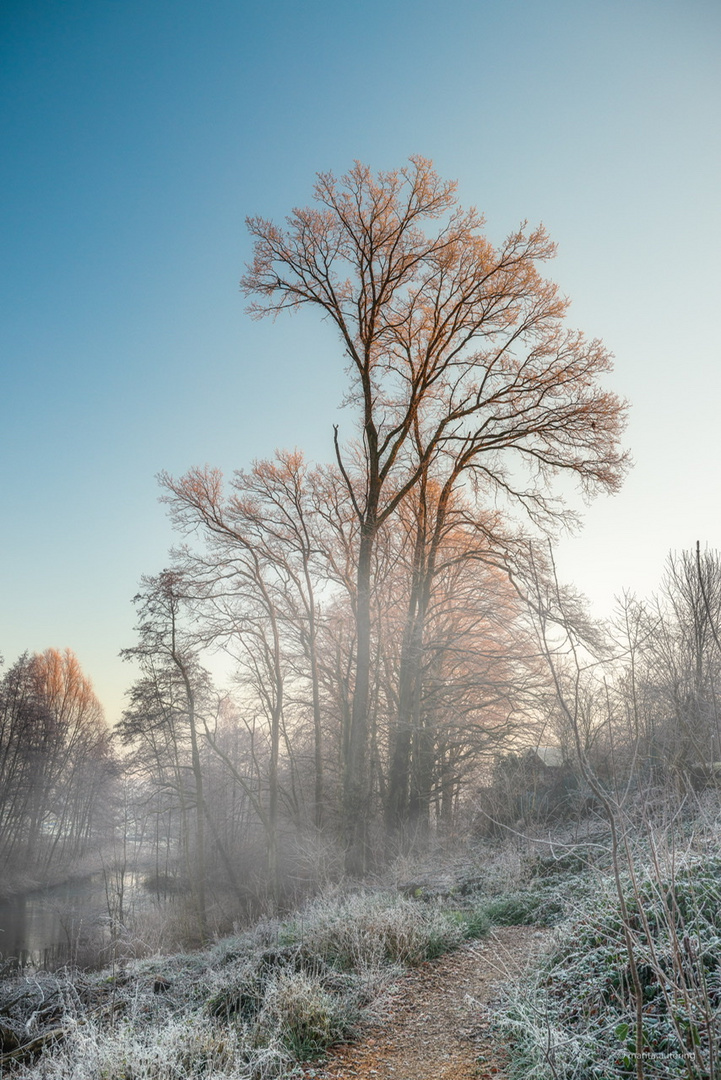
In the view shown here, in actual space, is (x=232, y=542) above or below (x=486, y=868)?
above

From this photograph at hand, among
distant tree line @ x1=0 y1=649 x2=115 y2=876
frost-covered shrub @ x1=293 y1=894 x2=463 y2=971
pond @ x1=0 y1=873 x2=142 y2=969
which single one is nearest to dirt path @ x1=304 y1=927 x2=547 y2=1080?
frost-covered shrub @ x1=293 y1=894 x2=463 y2=971

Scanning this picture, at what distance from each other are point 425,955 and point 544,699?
7045 millimetres

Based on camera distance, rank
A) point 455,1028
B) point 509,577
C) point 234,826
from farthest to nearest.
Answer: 1. point 234,826
2. point 509,577
3. point 455,1028

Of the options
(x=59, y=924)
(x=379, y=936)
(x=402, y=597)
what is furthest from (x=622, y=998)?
(x=59, y=924)

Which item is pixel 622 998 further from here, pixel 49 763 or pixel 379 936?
pixel 49 763

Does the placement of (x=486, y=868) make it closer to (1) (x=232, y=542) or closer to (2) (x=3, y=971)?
(2) (x=3, y=971)

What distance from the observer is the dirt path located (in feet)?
12.5

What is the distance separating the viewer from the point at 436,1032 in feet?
14.2

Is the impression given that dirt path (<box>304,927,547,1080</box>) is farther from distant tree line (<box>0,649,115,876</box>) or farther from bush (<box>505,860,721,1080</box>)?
distant tree line (<box>0,649,115,876</box>)

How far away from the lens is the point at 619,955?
383 centimetres

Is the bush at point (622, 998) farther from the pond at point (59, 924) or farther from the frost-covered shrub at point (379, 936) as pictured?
the pond at point (59, 924)

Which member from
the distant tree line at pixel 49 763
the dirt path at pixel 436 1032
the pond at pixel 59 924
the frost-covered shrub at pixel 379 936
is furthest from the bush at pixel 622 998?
the distant tree line at pixel 49 763

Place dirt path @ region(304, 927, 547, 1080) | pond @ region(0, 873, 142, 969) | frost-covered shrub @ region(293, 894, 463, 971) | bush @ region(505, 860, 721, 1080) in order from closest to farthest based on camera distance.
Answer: bush @ region(505, 860, 721, 1080)
dirt path @ region(304, 927, 547, 1080)
frost-covered shrub @ region(293, 894, 463, 971)
pond @ region(0, 873, 142, 969)

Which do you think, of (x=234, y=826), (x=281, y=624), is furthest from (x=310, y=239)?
(x=234, y=826)
